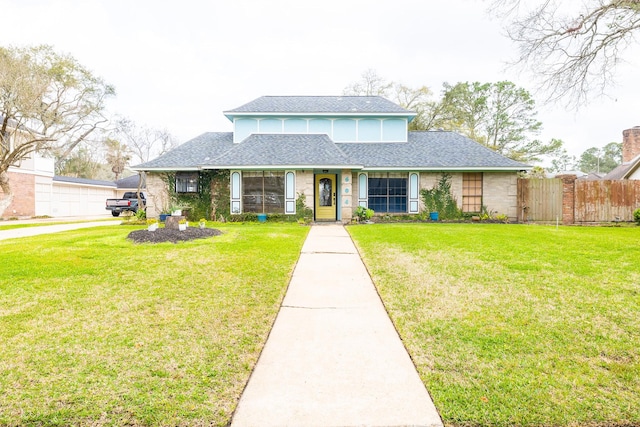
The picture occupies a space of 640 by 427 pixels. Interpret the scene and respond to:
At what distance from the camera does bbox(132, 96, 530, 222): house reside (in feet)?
52.1

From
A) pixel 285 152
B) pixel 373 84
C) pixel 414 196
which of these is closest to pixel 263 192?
pixel 285 152

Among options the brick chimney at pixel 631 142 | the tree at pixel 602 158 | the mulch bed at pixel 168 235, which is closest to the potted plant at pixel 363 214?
the mulch bed at pixel 168 235

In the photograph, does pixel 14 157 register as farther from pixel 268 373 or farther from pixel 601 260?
pixel 601 260

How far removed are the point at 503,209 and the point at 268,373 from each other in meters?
17.3

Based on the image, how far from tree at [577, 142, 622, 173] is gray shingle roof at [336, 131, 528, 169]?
64420 millimetres

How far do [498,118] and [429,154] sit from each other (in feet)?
61.2

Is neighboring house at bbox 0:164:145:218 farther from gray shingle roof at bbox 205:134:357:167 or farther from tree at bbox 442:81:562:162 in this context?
tree at bbox 442:81:562:162

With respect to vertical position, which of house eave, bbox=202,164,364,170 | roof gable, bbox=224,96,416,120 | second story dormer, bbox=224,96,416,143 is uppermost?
roof gable, bbox=224,96,416,120

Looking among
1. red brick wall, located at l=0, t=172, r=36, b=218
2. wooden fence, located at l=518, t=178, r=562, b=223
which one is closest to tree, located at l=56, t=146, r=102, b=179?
red brick wall, located at l=0, t=172, r=36, b=218

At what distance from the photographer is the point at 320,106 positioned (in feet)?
66.3

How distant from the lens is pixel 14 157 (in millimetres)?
20094

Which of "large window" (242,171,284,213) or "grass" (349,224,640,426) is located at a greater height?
"large window" (242,171,284,213)

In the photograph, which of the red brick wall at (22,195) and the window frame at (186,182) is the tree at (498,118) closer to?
the window frame at (186,182)

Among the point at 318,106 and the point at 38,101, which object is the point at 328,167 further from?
the point at 38,101
